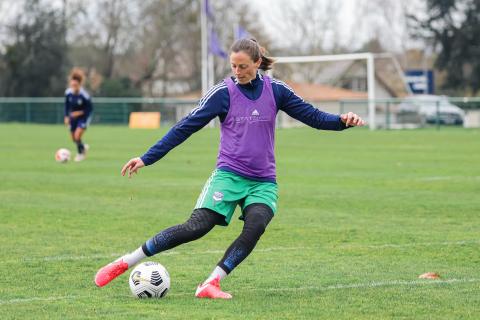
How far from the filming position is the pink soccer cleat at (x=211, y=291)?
709 centimetres

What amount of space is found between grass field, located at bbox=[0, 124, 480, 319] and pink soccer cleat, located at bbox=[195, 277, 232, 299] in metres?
0.08

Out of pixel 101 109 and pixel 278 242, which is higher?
pixel 101 109

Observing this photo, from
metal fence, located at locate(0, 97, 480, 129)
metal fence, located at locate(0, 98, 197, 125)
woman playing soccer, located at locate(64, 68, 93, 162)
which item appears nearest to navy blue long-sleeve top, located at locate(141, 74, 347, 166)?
woman playing soccer, located at locate(64, 68, 93, 162)

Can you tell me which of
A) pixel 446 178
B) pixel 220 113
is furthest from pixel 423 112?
pixel 220 113

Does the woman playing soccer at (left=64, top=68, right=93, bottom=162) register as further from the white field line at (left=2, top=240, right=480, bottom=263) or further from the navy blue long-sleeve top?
the navy blue long-sleeve top

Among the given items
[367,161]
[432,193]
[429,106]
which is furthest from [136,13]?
[432,193]

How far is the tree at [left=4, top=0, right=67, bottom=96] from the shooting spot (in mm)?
61844

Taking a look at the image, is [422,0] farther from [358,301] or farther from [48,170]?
[358,301]

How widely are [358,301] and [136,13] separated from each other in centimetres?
6461

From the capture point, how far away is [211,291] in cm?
709

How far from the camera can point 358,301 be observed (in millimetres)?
7016

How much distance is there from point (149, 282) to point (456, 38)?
203 ft

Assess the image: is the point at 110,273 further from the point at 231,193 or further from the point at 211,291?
the point at 231,193

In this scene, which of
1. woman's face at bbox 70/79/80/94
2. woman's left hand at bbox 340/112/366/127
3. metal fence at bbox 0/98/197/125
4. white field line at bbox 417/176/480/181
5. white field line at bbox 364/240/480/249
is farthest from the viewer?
metal fence at bbox 0/98/197/125
